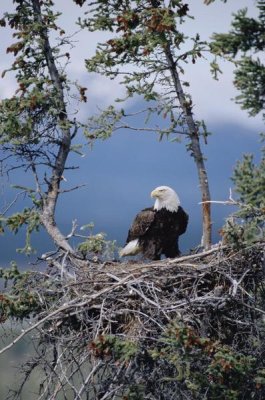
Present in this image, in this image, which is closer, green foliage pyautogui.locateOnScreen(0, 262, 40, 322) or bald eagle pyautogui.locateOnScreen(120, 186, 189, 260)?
green foliage pyautogui.locateOnScreen(0, 262, 40, 322)

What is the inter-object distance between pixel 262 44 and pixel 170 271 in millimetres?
3391

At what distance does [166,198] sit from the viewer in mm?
13797

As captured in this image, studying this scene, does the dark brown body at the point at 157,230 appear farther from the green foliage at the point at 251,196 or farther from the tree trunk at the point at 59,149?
the green foliage at the point at 251,196

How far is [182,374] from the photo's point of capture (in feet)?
33.1

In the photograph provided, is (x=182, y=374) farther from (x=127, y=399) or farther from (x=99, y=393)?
(x=99, y=393)

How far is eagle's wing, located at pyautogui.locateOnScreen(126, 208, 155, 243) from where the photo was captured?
13.8 meters

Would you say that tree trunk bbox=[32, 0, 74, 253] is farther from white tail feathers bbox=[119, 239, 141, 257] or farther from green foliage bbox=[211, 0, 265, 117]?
green foliage bbox=[211, 0, 265, 117]

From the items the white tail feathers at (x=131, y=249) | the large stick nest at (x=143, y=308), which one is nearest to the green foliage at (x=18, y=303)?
the large stick nest at (x=143, y=308)

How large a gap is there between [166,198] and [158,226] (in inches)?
18.5

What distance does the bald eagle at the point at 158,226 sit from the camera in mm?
13805

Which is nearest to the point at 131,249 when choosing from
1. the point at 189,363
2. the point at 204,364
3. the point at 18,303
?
the point at 18,303

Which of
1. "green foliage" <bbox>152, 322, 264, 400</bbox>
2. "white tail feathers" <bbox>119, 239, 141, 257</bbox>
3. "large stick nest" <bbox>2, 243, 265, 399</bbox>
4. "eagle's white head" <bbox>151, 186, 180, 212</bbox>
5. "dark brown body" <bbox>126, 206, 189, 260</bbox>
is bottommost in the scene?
"green foliage" <bbox>152, 322, 264, 400</bbox>

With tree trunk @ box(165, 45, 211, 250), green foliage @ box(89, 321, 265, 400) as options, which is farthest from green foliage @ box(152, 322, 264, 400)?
tree trunk @ box(165, 45, 211, 250)

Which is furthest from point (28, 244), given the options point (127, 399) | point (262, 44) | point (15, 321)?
point (262, 44)
